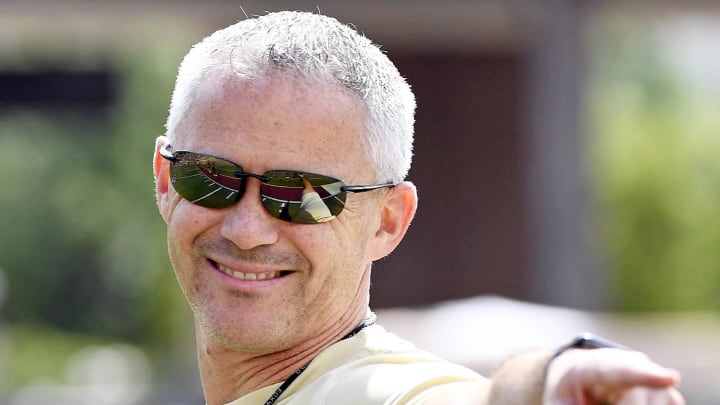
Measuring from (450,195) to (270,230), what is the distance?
11328 mm

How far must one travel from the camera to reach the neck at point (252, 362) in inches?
110

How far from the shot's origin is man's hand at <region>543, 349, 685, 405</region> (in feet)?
5.79

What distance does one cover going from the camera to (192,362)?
16594 mm

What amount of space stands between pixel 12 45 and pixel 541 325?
17614mm

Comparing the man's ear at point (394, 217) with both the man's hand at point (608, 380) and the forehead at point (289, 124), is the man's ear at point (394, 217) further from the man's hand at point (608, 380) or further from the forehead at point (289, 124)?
the man's hand at point (608, 380)

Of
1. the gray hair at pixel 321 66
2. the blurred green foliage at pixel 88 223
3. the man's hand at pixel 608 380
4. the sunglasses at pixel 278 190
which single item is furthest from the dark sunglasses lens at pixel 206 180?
the blurred green foliage at pixel 88 223

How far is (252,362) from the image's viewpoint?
284 centimetres

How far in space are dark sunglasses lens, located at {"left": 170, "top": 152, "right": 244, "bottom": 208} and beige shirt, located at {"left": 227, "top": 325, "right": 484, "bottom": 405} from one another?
0.39m

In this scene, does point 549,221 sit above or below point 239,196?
below

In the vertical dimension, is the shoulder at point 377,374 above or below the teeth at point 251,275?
below

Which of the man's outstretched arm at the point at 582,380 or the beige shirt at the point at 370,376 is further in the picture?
the beige shirt at the point at 370,376

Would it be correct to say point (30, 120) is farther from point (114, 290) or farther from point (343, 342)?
point (343, 342)

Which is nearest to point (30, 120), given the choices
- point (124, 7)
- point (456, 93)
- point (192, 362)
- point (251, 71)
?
point (192, 362)

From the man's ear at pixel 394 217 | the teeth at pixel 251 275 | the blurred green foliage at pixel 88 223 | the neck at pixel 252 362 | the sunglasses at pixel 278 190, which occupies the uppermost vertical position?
the sunglasses at pixel 278 190
